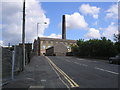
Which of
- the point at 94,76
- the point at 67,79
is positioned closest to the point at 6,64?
the point at 67,79

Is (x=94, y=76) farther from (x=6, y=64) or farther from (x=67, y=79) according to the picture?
(x=6, y=64)

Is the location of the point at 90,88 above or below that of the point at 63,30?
below

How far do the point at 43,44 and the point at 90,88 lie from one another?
391 ft

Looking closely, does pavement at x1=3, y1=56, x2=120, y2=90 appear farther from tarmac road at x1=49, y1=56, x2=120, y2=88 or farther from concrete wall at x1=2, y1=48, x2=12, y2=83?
concrete wall at x1=2, y1=48, x2=12, y2=83

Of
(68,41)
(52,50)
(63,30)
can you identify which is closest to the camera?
(52,50)

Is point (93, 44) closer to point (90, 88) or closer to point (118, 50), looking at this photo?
point (118, 50)

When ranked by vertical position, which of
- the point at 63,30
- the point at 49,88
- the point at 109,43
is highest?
the point at 63,30

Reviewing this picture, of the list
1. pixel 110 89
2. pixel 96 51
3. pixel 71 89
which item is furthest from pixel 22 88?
pixel 96 51

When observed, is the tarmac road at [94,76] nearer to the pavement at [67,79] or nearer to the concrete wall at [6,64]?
the pavement at [67,79]

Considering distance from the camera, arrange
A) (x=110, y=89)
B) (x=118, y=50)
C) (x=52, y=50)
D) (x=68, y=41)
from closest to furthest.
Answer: (x=110, y=89)
(x=118, y=50)
(x=52, y=50)
(x=68, y=41)

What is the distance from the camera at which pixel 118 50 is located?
43.4m

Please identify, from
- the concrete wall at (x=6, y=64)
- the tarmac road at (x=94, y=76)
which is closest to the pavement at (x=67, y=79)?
the tarmac road at (x=94, y=76)

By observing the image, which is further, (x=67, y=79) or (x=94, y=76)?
(x=94, y=76)

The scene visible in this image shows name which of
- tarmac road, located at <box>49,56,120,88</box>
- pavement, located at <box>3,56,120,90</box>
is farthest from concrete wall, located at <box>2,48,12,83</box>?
tarmac road, located at <box>49,56,120,88</box>
